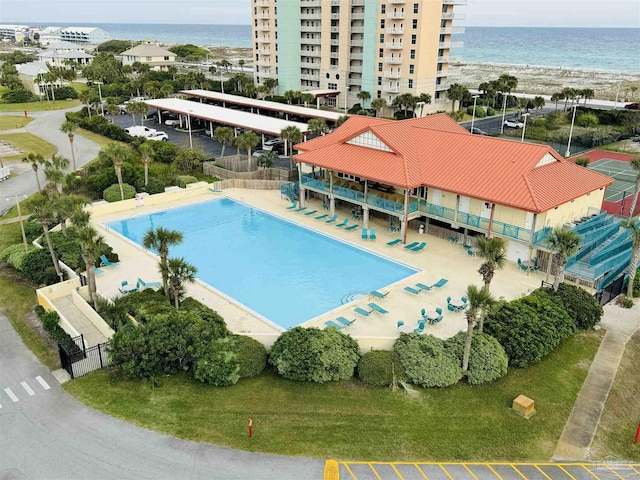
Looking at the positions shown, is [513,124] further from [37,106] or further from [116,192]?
[37,106]

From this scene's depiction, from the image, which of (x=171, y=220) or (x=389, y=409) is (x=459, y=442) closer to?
(x=389, y=409)

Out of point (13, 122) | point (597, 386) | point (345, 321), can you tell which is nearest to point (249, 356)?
point (345, 321)

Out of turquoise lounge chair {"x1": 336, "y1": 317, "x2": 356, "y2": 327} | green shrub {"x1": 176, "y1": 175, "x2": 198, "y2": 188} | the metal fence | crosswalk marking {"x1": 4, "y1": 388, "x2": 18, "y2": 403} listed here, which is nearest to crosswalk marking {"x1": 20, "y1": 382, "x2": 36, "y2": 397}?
crosswalk marking {"x1": 4, "y1": 388, "x2": 18, "y2": 403}

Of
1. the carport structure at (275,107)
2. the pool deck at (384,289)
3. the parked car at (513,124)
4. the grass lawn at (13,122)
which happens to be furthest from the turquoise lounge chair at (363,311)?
the grass lawn at (13,122)

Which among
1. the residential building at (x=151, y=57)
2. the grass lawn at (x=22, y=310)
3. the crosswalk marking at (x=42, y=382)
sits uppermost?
the residential building at (x=151, y=57)

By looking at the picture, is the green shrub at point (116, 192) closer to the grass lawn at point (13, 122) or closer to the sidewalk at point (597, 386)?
the sidewalk at point (597, 386)

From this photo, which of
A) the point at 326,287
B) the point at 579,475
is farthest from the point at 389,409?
the point at 326,287
